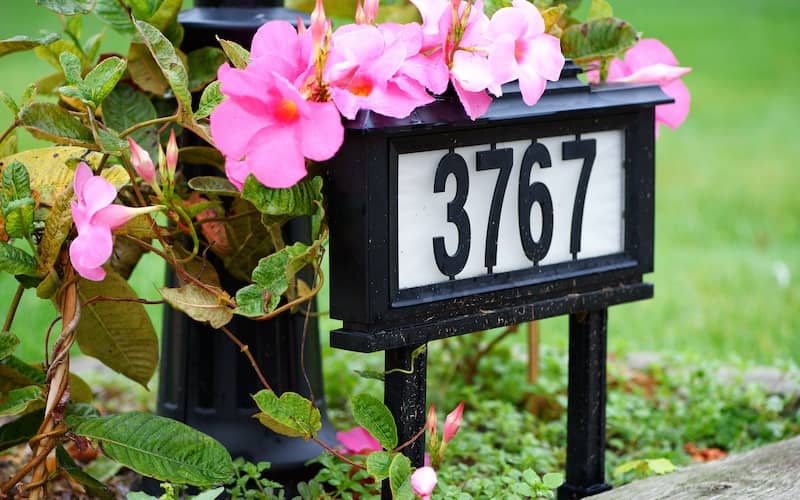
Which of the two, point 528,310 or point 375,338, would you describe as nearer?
point 375,338

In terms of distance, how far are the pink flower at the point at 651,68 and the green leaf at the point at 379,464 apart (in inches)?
28.3

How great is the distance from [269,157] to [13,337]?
474mm

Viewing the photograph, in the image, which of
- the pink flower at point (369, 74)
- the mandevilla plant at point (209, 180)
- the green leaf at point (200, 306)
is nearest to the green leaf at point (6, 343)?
the mandevilla plant at point (209, 180)

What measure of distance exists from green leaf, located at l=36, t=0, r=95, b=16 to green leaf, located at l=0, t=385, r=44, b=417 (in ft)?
1.68

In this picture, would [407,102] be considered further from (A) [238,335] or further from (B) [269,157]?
(A) [238,335]

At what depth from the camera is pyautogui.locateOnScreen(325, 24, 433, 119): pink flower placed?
138 cm

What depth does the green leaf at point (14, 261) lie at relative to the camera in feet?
4.97

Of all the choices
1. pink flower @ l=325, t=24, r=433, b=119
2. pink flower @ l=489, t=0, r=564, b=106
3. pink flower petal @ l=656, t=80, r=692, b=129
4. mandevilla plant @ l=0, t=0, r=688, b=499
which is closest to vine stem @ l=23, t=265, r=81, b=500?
mandevilla plant @ l=0, t=0, r=688, b=499

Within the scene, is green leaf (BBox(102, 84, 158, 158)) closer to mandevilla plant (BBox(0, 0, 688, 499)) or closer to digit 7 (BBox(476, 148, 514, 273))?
mandevilla plant (BBox(0, 0, 688, 499))

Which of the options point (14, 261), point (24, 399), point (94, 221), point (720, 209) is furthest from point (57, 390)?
point (720, 209)

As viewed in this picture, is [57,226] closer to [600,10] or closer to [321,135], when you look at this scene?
[321,135]

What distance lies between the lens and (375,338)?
1456 mm

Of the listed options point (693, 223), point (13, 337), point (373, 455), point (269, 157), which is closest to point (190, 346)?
point (13, 337)

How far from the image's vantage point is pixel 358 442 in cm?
193
